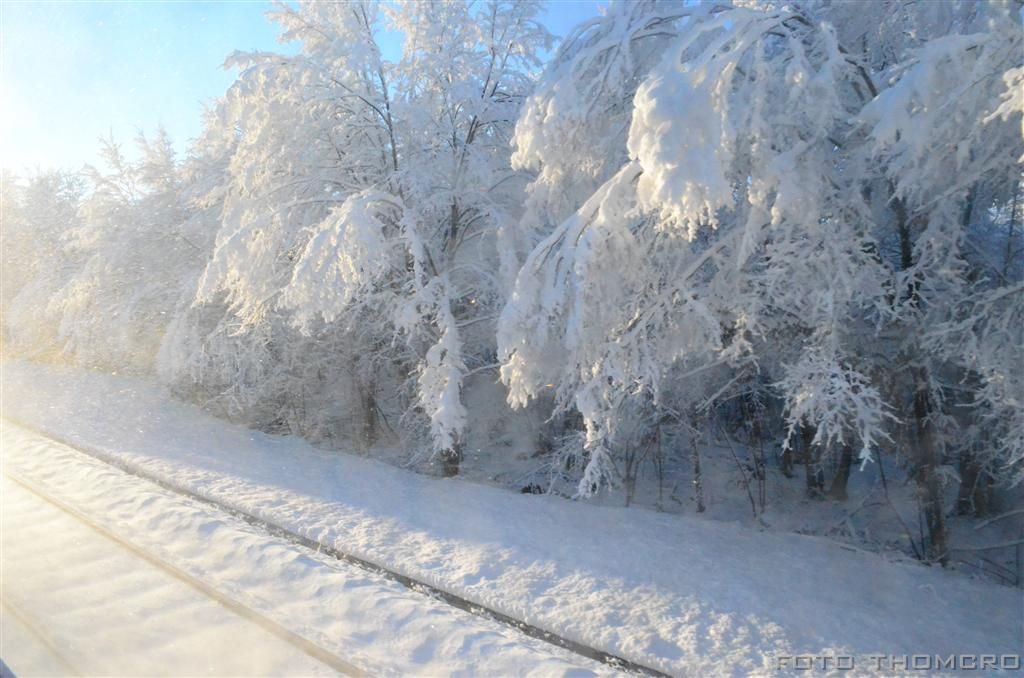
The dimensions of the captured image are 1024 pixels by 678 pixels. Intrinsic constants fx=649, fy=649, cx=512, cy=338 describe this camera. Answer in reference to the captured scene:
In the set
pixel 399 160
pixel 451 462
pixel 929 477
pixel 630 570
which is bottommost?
pixel 630 570

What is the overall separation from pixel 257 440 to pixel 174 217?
8306 mm

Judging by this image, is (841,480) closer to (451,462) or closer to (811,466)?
(811,466)

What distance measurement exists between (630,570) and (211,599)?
14.1 feet

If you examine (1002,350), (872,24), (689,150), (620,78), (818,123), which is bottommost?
(1002,350)

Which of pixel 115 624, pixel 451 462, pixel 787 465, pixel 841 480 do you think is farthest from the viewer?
pixel 787 465

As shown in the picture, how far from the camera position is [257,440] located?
14.8 meters

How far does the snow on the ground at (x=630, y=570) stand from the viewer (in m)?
5.79

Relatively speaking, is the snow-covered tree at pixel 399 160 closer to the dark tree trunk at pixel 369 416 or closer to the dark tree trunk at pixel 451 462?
the dark tree trunk at pixel 451 462

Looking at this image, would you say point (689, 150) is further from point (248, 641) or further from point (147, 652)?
point (147, 652)

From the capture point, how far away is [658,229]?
6949 millimetres

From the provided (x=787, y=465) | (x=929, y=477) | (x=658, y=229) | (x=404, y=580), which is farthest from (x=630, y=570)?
(x=787, y=465)

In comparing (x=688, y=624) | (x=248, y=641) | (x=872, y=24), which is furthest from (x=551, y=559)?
(x=872, y=24)

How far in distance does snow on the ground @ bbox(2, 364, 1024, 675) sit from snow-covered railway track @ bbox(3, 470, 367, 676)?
1842mm

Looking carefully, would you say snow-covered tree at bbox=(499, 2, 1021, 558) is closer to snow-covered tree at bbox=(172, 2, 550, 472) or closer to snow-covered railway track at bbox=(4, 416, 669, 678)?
snow-covered railway track at bbox=(4, 416, 669, 678)
